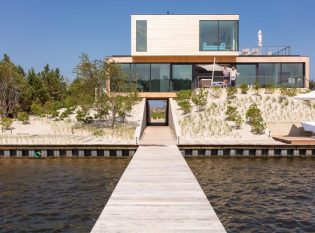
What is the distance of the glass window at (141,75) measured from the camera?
34.9 metres

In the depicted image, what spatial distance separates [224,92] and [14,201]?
23528 mm

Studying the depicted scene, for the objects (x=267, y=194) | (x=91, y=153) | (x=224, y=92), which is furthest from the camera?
(x=224, y=92)

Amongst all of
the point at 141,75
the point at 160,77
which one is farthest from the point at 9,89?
the point at 160,77

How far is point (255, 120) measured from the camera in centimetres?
2634

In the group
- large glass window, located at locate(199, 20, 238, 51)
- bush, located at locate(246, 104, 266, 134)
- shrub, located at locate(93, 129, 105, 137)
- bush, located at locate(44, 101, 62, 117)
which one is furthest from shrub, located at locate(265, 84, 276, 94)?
bush, located at locate(44, 101, 62, 117)

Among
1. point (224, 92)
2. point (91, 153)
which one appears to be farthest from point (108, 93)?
point (224, 92)

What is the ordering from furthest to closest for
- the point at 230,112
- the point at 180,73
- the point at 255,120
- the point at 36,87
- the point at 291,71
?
the point at 36,87 → the point at 180,73 → the point at 291,71 → the point at 230,112 → the point at 255,120

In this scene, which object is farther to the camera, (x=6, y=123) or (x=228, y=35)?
(x=228, y=35)

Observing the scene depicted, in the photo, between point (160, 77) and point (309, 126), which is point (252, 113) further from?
point (160, 77)

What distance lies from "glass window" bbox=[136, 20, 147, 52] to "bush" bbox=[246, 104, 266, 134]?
43.9ft

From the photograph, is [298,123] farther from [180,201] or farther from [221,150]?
[180,201]

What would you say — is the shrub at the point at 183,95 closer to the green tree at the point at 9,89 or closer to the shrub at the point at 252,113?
the shrub at the point at 252,113

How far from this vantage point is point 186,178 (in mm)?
12539

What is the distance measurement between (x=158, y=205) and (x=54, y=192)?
5966 mm
